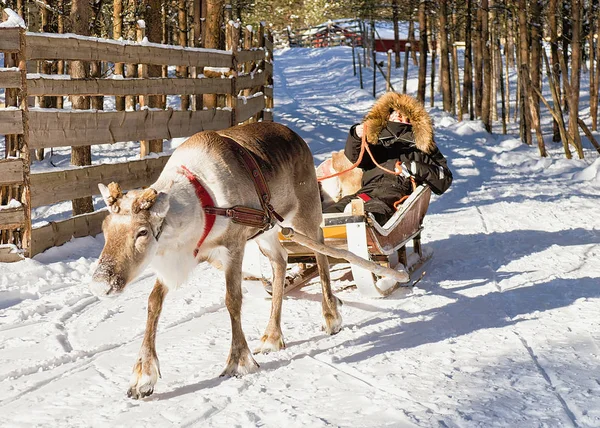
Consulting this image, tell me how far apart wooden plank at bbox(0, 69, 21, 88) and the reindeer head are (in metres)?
3.62

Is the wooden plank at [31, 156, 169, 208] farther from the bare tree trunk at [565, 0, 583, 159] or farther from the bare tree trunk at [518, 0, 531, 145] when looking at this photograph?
the bare tree trunk at [565, 0, 583, 159]

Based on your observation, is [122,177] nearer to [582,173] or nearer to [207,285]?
[207,285]

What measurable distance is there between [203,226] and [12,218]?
3.41 m

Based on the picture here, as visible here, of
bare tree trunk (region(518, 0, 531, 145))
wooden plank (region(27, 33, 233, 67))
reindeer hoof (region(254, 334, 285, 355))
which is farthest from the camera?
bare tree trunk (region(518, 0, 531, 145))

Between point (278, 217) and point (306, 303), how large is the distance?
140 centimetres

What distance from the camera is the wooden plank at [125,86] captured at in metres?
7.53

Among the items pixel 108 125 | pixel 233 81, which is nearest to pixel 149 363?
pixel 108 125

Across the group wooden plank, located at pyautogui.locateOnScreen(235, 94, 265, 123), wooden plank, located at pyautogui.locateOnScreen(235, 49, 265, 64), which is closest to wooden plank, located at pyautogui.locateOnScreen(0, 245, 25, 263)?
wooden plank, located at pyautogui.locateOnScreen(235, 94, 265, 123)

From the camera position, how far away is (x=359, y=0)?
124 feet

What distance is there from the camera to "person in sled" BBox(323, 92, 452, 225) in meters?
7.07

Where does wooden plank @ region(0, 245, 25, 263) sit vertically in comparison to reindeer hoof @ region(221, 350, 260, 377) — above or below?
above

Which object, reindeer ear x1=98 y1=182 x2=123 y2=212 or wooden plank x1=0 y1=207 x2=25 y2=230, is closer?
reindeer ear x1=98 y1=182 x2=123 y2=212

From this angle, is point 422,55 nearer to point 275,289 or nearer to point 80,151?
point 80,151

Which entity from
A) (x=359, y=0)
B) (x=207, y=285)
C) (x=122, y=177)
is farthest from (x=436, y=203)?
(x=359, y=0)
